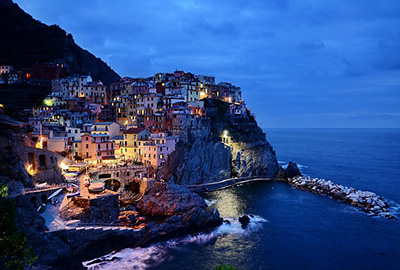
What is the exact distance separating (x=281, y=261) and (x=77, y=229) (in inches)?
918

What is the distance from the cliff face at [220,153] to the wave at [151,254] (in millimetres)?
19476

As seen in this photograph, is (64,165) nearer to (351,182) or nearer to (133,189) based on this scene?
(133,189)

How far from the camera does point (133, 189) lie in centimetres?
5234

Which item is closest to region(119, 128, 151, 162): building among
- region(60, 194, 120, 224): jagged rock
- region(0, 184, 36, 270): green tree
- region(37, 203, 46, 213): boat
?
region(60, 194, 120, 224): jagged rock

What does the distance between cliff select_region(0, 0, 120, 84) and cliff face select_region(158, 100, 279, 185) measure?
56764mm

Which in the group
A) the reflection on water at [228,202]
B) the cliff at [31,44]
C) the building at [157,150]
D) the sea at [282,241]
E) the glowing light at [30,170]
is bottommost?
the sea at [282,241]

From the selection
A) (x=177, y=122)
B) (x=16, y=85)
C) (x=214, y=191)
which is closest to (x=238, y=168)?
(x=214, y=191)

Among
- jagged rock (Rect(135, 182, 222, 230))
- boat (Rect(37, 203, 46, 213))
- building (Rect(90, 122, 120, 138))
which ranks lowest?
jagged rock (Rect(135, 182, 222, 230))

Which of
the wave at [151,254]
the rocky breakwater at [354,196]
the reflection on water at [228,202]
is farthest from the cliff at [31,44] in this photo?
the rocky breakwater at [354,196]

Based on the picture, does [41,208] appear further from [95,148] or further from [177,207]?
[95,148]

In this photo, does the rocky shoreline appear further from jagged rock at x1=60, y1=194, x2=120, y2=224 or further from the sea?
the sea

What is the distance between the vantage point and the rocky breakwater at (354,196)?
50094 mm

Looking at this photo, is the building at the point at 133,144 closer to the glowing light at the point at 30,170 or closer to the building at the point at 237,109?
the glowing light at the point at 30,170

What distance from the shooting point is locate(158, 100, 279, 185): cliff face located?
202ft
